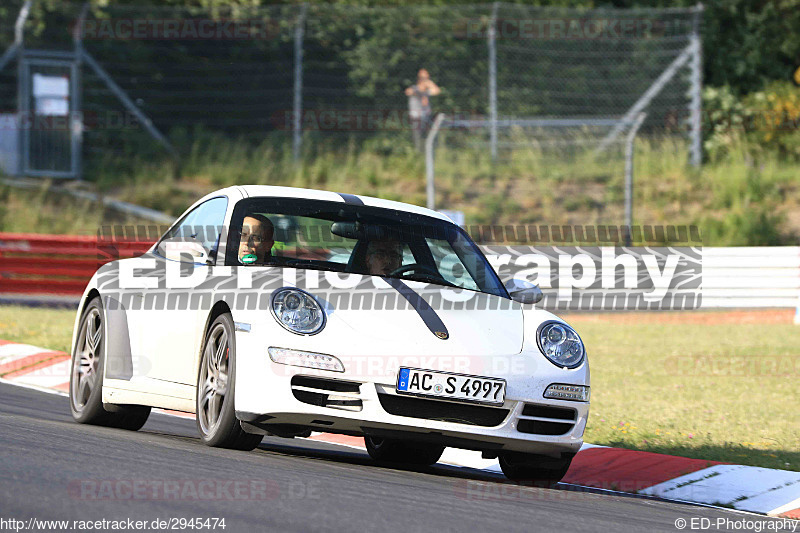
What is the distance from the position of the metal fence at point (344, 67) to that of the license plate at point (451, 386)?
17377mm

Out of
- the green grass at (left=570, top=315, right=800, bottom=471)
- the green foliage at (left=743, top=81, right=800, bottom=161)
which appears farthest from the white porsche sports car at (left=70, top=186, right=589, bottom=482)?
the green foliage at (left=743, top=81, right=800, bottom=161)

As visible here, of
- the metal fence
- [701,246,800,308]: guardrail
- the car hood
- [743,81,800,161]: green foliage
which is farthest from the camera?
[743,81,800,161]: green foliage

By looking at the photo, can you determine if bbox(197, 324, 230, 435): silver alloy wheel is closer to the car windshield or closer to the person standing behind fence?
the car windshield

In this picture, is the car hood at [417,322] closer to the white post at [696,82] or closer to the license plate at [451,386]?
the license plate at [451,386]

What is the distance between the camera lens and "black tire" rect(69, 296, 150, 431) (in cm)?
769

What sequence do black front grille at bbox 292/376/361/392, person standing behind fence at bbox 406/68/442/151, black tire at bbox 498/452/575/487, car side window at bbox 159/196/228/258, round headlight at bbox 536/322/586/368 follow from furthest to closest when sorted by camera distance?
person standing behind fence at bbox 406/68/442/151, car side window at bbox 159/196/228/258, black tire at bbox 498/452/575/487, round headlight at bbox 536/322/586/368, black front grille at bbox 292/376/361/392

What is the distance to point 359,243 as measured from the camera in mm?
7391

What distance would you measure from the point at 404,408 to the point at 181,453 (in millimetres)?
1055

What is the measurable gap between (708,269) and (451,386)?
477 inches

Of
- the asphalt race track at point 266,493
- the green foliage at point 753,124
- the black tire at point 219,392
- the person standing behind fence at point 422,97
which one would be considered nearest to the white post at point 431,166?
the person standing behind fence at point 422,97

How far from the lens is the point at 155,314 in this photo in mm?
7266

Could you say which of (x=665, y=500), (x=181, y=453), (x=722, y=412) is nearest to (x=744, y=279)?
(x=722, y=412)

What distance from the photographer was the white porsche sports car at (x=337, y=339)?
20.0ft

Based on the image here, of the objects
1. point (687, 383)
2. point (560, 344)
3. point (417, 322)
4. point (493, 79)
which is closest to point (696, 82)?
point (493, 79)
